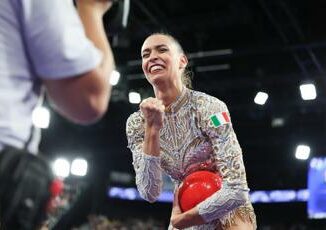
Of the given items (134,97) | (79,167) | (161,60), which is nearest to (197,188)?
(161,60)

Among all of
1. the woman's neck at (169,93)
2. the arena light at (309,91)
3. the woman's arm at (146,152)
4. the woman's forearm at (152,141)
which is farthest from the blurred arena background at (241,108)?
the woman's forearm at (152,141)

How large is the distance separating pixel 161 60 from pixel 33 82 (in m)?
1.96

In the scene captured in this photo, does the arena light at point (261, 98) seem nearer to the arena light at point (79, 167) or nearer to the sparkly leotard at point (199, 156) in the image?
the arena light at point (79, 167)

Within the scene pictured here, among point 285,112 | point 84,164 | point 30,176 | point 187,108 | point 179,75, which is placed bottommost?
point 30,176

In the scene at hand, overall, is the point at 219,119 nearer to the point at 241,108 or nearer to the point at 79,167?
the point at 241,108

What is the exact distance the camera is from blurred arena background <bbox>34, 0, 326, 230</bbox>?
34.4ft

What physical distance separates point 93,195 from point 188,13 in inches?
308

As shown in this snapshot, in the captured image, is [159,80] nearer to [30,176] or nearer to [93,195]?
[30,176]

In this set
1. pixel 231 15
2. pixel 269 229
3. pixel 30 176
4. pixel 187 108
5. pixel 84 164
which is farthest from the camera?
pixel 84 164

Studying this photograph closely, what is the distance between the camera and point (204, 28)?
430 inches

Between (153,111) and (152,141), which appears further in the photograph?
(152,141)

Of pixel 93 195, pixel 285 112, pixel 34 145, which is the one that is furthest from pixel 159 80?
pixel 93 195

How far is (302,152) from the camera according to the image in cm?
1394

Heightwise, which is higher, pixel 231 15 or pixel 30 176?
pixel 231 15
